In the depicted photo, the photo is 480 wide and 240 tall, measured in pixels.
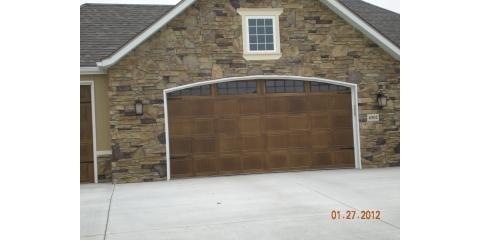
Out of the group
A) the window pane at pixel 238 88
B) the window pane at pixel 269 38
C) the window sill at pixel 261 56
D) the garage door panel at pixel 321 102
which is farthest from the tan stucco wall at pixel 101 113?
the garage door panel at pixel 321 102

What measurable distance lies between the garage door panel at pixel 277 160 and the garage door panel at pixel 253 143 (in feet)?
1.03

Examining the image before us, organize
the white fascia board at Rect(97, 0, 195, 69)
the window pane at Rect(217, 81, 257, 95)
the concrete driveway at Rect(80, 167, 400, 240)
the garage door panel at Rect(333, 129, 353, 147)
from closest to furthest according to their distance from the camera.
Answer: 1. the concrete driveway at Rect(80, 167, 400, 240)
2. the white fascia board at Rect(97, 0, 195, 69)
3. the window pane at Rect(217, 81, 257, 95)
4. the garage door panel at Rect(333, 129, 353, 147)

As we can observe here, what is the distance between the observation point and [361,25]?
43.6 ft

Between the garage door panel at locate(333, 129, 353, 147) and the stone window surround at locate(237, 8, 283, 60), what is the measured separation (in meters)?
2.66

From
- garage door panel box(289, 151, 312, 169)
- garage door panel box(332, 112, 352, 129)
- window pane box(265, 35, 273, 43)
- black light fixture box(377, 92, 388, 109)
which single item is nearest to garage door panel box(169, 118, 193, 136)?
garage door panel box(289, 151, 312, 169)

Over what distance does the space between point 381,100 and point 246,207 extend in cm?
694

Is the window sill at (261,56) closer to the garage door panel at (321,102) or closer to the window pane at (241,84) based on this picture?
the window pane at (241,84)

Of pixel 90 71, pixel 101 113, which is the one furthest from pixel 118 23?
pixel 101 113

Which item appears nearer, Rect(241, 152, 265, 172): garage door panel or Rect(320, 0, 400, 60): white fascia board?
Rect(241, 152, 265, 172): garage door panel

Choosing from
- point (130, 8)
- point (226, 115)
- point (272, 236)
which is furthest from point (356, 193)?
point (130, 8)

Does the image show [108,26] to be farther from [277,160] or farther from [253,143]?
[277,160]

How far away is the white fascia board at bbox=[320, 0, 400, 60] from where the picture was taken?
13195 millimetres

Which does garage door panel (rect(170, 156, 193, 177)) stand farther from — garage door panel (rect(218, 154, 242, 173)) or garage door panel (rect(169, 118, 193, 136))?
garage door panel (rect(218, 154, 242, 173))

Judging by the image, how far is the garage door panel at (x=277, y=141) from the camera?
13188mm
